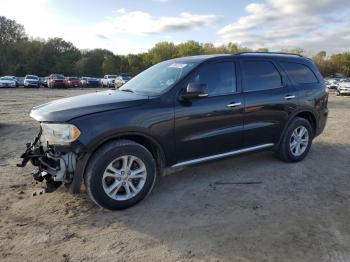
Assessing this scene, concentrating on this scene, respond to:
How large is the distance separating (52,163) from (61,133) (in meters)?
0.47

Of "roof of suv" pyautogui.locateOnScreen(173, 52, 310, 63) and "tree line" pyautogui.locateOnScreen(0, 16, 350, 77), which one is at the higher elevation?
"tree line" pyautogui.locateOnScreen(0, 16, 350, 77)

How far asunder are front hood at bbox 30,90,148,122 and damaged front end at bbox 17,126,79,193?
0.28 m

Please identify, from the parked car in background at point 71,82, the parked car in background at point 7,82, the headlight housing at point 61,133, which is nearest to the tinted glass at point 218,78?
the headlight housing at point 61,133

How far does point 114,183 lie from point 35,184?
1557mm

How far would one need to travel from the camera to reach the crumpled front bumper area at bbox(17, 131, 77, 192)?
13.1 feet

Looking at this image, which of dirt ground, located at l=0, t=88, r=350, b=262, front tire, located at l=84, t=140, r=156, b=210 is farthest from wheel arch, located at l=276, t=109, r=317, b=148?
front tire, located at l=84, t=140, r=156, b=210

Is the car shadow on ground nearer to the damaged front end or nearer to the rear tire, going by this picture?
the rear tire

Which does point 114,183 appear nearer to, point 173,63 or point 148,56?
point 173,63

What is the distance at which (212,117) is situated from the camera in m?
4.79

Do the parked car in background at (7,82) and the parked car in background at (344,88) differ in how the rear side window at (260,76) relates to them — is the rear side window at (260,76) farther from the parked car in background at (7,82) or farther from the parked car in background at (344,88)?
the parked car in background at (7,82)

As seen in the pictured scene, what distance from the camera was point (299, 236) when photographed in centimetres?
357

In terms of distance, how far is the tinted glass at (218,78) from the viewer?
4840 mm

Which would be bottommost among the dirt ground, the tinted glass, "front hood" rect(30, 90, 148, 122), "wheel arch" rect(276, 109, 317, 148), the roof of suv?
the dirt ground

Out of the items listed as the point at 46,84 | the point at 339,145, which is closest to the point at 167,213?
the point at 339,145
